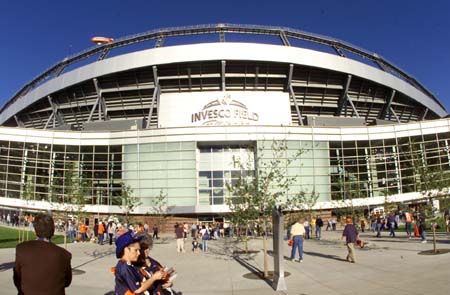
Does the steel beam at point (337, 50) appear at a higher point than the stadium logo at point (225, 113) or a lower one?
higher

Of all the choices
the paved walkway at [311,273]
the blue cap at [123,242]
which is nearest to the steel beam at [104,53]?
the paved walkway at [311,273]

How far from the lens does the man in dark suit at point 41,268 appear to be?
3.57 m

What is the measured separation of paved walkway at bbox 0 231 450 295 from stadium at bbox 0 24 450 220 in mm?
18413

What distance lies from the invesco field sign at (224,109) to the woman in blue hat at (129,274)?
43073mm

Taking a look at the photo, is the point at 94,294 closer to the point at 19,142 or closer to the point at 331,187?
the point at 331,187

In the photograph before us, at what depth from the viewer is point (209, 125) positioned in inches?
1797

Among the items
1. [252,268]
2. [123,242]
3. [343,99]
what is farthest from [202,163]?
[123,242]

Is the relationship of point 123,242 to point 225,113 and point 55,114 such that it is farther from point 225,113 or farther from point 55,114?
point 55,114

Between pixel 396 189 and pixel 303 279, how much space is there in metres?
37.4

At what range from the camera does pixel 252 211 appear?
15.3 metres

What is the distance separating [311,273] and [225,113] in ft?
119

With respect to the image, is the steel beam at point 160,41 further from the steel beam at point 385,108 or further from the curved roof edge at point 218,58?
the steel beam at point 385,108

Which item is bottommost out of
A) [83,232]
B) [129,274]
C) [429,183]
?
[83,232]

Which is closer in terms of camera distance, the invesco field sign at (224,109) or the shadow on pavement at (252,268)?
the shadow on pavement at (252,268)
